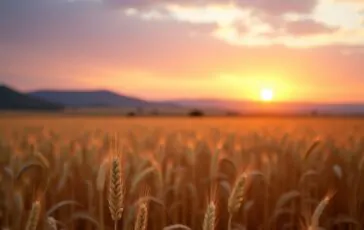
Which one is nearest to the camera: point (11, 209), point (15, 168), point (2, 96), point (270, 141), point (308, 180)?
point (11, 209)

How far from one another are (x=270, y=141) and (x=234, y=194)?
4483 millimetres

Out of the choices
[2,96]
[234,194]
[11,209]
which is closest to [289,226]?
[234,194]

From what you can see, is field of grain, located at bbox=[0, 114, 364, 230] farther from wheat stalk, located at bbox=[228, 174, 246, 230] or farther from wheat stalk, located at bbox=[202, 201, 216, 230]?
wheat stalk, located at bbox=[202, 201, 216, 230]

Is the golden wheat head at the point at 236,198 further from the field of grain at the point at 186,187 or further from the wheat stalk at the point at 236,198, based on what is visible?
the field of grain at the point at 186,187

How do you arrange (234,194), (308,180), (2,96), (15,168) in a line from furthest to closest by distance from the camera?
(2,96)
(308,180)
(15,168)
(234,194)

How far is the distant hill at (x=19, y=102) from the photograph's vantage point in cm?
11209

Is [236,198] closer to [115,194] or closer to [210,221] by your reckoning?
[210,221]

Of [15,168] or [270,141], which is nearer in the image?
[15,168]

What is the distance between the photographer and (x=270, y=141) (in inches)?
261

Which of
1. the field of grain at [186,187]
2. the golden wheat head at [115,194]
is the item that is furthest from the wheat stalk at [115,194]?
the field of grain at [186,187]

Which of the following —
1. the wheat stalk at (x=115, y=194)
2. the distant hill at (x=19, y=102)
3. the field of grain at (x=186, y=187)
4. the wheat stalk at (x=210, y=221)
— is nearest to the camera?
the wheat stalk at (x=210, y=221)

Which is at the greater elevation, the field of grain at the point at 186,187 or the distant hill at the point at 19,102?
the distant hill at the point at 19,102

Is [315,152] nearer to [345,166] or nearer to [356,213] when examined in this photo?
[345,166]

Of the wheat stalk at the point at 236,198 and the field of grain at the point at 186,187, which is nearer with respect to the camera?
the wheat stalk at the point at 236,198
